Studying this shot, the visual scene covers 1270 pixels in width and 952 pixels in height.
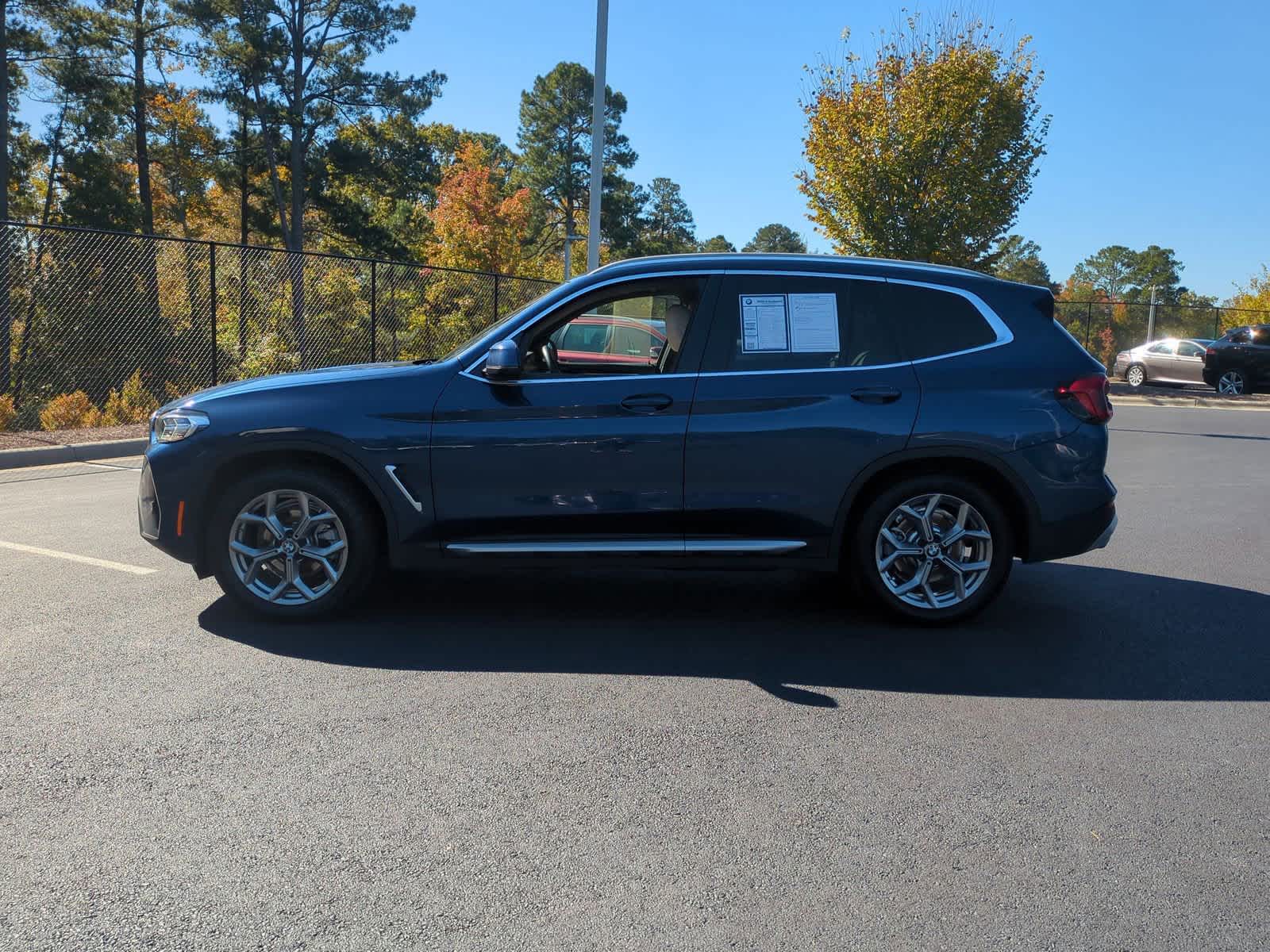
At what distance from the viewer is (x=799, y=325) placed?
5340 mm

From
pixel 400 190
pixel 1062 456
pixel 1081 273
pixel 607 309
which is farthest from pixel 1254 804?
pixel 1081 273

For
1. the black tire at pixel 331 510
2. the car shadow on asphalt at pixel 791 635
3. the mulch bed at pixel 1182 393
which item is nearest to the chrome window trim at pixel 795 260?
the black tire at pixel 331 510

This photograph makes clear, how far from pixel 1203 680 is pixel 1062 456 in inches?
47.9

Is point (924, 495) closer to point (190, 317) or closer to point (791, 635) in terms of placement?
point (791, 635)

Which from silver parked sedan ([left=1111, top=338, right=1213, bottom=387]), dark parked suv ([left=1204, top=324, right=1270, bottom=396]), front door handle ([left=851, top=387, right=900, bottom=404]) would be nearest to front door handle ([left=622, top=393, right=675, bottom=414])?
front door handle ([left=851, top=387, right=900, bottom=404])

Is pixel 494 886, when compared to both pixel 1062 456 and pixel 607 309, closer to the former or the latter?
pixel 1062 456

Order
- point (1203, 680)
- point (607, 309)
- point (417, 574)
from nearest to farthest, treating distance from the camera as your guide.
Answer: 1. point (1203, 680)
2. point (417, 574)
3. point (607, 309)

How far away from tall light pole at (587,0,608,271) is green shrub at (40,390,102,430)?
7.54m

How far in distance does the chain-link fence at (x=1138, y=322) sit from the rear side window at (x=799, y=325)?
82.6ft

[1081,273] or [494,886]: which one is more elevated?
[1081,273]

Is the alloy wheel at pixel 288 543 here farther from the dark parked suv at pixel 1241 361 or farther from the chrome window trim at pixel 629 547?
the dark parked suv at pixel 1241 361

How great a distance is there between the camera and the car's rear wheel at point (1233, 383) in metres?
27.9

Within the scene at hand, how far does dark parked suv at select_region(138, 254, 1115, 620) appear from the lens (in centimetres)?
512

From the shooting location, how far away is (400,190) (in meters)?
43.2
